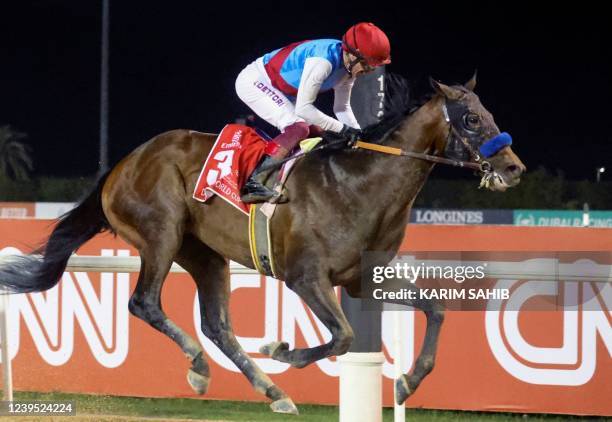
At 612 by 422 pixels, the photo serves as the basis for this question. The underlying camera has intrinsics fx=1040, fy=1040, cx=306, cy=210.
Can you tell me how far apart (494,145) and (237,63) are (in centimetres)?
3096

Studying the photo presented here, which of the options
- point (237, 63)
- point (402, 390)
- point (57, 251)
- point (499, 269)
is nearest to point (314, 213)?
point (402, 390)

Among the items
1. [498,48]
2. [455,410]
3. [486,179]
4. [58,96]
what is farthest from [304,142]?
[58,96]

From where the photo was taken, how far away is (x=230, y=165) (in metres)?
5.23

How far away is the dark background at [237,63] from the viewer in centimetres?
2945

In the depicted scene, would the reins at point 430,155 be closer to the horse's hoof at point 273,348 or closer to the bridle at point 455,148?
the bridle at point 455,148

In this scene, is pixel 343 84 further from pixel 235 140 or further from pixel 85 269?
pixel 85 269

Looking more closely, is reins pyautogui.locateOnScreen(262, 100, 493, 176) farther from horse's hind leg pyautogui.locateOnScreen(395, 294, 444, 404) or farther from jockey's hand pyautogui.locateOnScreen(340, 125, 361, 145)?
horse's hind leg pyautogui.locateOnScreen(395, 294, 444, 404)

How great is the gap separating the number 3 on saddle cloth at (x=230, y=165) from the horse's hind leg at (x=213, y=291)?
553 mm

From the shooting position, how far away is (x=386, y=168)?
16.3ft

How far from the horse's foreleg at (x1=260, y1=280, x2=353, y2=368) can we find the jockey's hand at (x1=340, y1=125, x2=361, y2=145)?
0.70 meters

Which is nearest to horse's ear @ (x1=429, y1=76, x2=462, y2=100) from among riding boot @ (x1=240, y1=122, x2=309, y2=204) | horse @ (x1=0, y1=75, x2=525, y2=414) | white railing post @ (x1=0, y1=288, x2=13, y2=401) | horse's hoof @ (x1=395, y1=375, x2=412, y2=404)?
horse @ (x1=0, y1=75, x2=525, y2=414)

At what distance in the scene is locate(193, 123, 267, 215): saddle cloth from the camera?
17.1 feet

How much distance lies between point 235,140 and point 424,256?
187cm

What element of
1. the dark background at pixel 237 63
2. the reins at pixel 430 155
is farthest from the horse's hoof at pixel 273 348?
the dark background at pixel 237 63
